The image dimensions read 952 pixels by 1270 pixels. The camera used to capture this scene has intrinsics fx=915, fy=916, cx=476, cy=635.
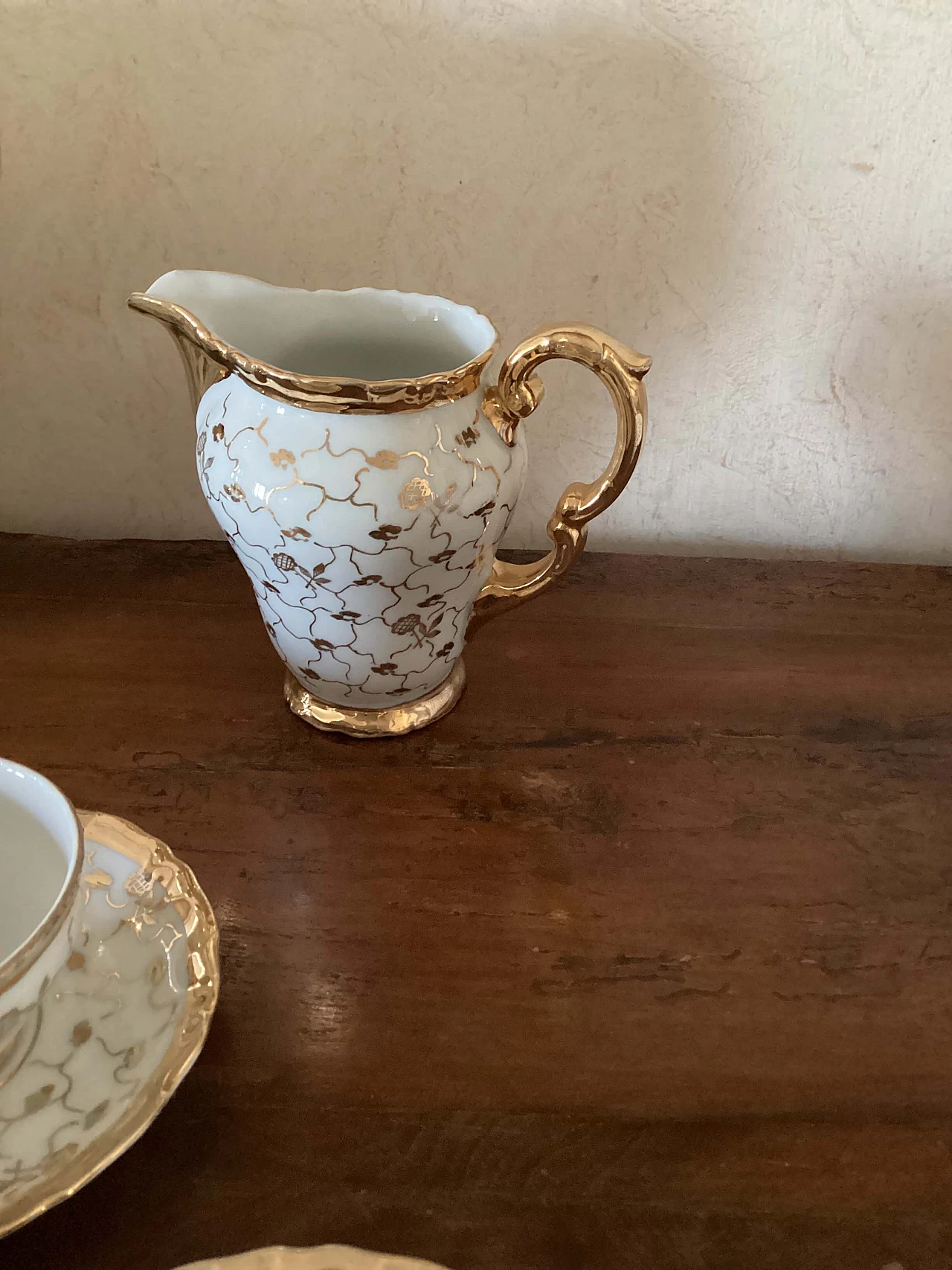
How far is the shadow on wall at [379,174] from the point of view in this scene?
0.54 m

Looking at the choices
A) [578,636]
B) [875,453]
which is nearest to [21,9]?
[578,636]

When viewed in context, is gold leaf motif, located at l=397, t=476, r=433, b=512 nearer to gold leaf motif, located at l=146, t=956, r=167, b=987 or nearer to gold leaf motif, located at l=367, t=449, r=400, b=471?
gold leaf motif, located at l=367, t=449, r=400, b=471

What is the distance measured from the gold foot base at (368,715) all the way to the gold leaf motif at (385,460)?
0.18m

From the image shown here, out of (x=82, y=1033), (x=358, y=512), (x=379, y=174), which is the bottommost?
(x=82, y=1033)

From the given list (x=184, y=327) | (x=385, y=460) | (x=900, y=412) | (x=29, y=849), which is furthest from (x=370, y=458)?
(x=900, y=412)

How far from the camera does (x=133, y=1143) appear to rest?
0.34m

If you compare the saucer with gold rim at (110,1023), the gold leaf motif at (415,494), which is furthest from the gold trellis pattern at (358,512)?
the saucer with gold rim at (110,1023)

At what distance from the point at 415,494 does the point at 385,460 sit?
0.02m

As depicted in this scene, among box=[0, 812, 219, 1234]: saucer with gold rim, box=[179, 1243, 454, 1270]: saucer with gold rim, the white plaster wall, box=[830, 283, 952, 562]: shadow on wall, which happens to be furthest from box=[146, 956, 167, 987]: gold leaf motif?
box=[830, 283, 952, 562]: shadow on wall

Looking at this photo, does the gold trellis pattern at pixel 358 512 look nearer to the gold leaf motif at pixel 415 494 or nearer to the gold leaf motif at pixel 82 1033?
the gold leaf motif at pixel 415 494

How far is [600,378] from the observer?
489 millimetres

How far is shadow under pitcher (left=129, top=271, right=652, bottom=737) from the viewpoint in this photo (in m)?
0.43

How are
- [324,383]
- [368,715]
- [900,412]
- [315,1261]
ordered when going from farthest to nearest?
[900,412] → [368,715] → [324,383] → [315,1261]

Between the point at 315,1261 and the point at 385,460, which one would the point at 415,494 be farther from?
the point at 315,1261
